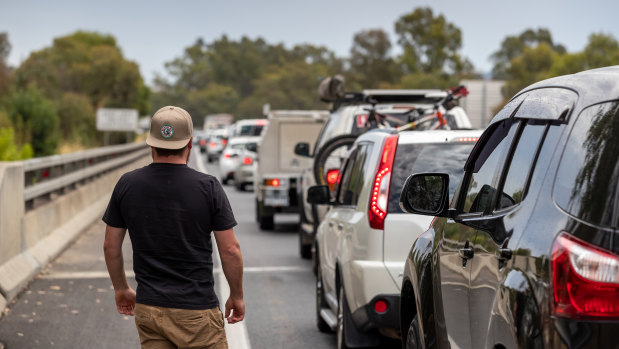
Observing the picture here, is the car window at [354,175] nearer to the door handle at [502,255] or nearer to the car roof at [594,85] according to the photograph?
the door handle at [502,255]

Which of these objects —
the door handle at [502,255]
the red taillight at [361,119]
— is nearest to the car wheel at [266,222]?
the red taillight at [361,119]

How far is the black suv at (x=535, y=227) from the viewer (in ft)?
9.91

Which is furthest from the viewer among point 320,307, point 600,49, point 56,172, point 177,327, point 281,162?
point 600,49

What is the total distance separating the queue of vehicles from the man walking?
0.94 metres

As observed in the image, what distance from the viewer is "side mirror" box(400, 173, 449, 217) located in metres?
4.95

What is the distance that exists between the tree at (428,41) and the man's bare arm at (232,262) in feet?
334

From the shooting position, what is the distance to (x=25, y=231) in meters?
12.4

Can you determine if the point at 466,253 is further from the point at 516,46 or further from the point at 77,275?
the point at 516,46

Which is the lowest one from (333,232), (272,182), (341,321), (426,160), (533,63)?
(341,321)

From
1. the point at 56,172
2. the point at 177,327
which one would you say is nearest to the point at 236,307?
the point at 177,327

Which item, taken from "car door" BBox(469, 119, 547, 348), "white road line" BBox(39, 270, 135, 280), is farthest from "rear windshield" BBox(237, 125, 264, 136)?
"car door" BBox(469, 119, 547, 348)

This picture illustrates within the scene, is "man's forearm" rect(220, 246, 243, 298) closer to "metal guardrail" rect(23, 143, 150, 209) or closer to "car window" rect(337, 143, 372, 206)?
"car window" rect(337, 143, 372, 206)

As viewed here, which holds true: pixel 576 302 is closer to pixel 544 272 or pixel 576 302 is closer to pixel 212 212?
pixel 544 272

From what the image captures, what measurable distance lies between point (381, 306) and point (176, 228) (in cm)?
254
